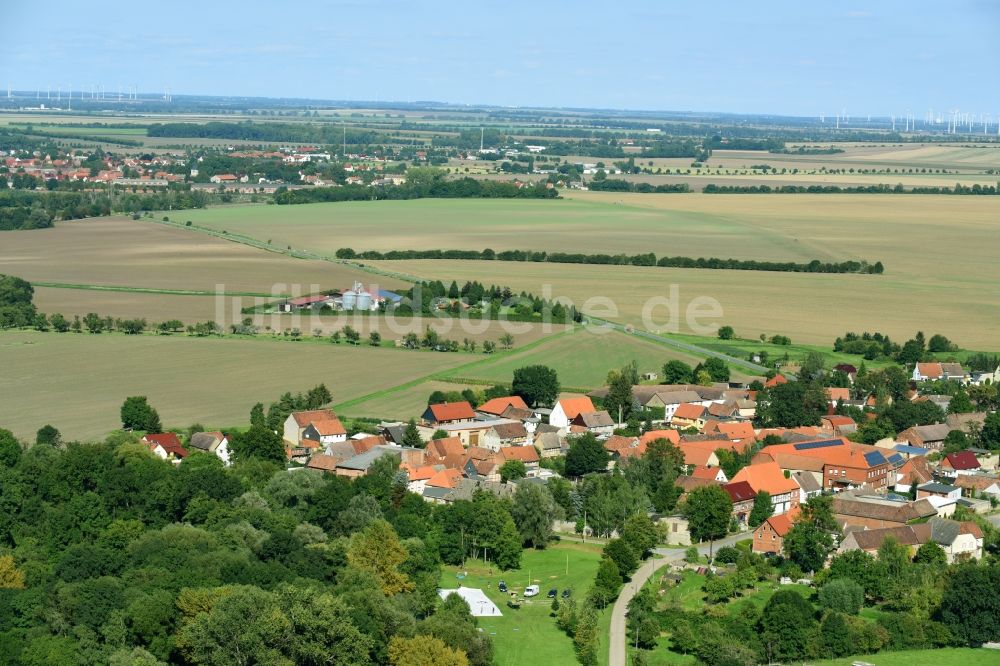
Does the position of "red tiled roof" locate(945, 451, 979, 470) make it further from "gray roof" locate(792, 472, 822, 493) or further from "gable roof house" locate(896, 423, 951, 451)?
"gray roof" locate(792, 472, 822, 493)

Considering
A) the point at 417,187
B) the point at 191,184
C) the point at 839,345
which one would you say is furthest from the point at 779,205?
the point at 839,345

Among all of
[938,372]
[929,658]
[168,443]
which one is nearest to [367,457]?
[168,443]

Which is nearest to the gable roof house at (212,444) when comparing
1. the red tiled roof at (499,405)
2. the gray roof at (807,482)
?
the red tiled roof at (499,405)

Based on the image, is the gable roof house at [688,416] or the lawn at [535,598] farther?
the gable roof house at [688,416]

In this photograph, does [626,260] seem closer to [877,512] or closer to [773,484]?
[773,484]

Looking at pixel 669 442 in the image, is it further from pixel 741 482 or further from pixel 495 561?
pixel 495 561

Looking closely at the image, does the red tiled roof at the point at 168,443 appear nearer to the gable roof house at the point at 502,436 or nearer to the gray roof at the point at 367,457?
the gray roof at the point at 367,457

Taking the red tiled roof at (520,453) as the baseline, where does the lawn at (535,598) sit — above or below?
below
